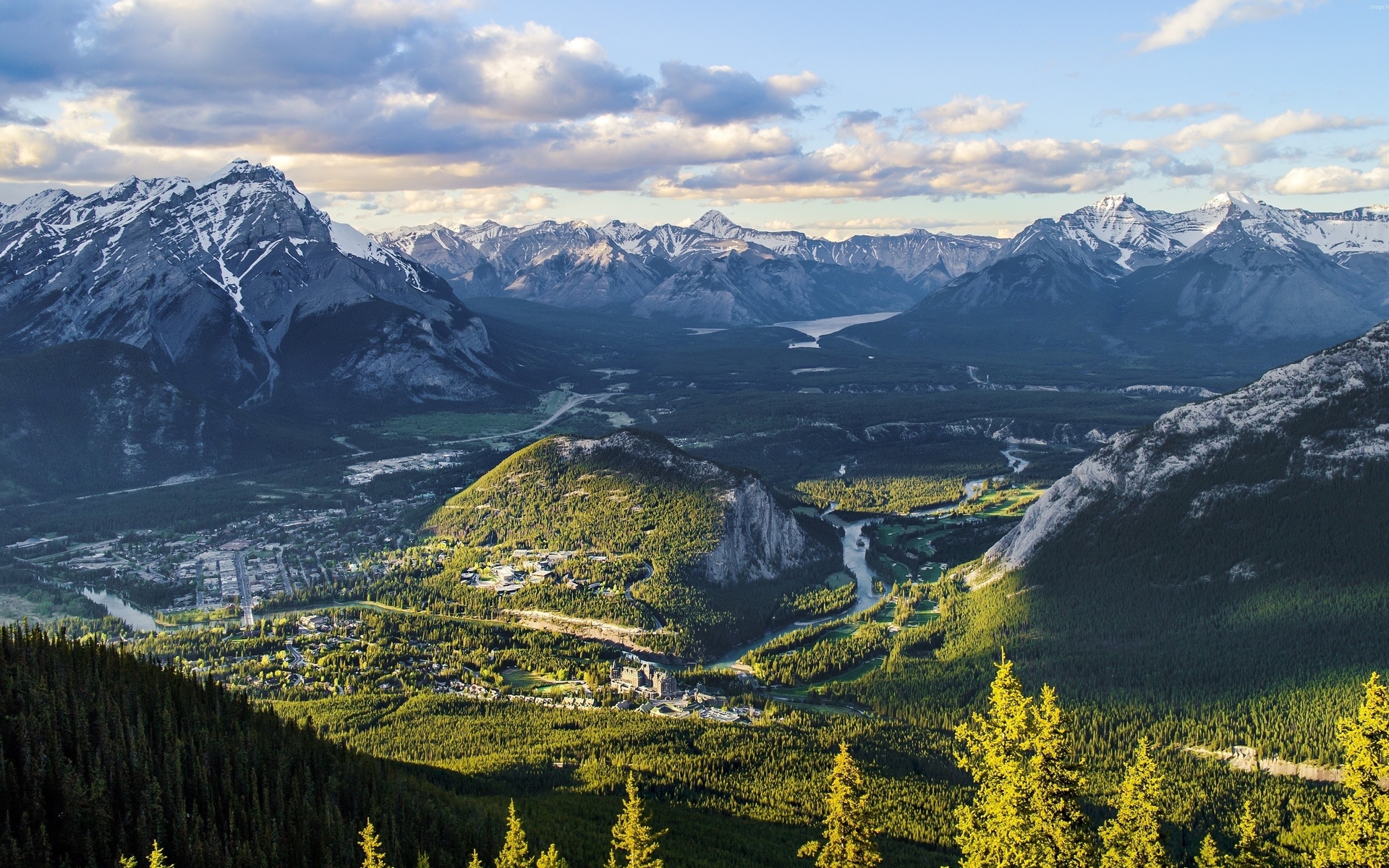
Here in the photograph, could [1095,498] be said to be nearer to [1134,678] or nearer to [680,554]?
[1134,678]

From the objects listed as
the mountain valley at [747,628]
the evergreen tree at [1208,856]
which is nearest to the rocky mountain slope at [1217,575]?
the mountain valley at [747,628]

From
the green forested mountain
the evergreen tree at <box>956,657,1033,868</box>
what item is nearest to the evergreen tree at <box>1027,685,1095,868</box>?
the evergreen tree at <box>956,657,1033,868</box>

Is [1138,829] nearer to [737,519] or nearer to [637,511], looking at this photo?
[737,519]

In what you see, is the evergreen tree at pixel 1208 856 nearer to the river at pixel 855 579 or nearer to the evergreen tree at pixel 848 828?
the evergreen tree at pixel 848 828

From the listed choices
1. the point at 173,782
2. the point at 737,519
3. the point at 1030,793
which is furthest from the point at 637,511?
the point at 1030,793

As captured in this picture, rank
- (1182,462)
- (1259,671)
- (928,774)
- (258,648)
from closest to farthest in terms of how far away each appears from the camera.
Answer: (928,774) → (1259,671) → (258,648) → (1182,462)

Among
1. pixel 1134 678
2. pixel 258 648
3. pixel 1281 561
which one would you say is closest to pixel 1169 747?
pixel 1134 678
